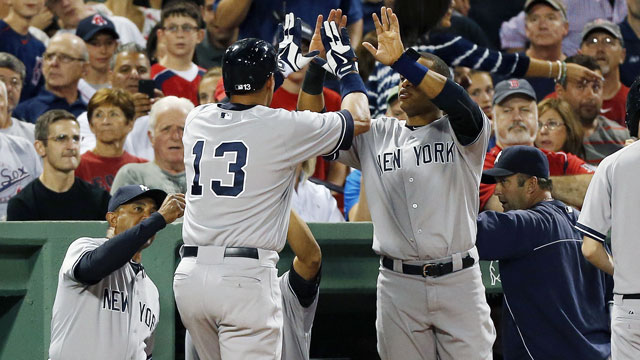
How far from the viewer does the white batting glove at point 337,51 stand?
12.9ft

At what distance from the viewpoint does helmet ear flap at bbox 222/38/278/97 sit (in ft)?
11.7

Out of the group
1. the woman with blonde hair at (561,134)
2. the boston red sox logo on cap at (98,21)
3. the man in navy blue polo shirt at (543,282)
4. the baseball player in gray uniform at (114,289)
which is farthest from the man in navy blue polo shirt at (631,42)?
the baseball player in gray uniform at (114,289)

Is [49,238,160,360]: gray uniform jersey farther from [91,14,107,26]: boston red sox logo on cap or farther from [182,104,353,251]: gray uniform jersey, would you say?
[91,14,107,26]: boston red sox logo on cap

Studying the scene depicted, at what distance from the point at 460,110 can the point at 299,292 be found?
128cm

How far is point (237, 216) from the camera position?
3486 mm

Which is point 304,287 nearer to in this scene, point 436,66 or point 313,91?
point 313,91

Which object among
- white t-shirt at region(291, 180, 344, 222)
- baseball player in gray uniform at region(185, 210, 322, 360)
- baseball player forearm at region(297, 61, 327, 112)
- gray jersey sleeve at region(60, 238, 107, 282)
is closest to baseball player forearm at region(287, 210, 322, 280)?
baseball player in gray uniform at region(185, 210, 322, 360)

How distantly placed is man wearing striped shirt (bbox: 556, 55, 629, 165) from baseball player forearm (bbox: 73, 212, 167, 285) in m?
3.88

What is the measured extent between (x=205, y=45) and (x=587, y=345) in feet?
15.0

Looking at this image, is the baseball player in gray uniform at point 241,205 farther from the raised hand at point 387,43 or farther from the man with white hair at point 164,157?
the man with white hair at point 164,157

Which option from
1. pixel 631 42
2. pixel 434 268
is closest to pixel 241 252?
pixel 434 268

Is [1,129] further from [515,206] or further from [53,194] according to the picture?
[515,206]

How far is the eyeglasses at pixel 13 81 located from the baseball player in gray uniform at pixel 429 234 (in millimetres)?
3620

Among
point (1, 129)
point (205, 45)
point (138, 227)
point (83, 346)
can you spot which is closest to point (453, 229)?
point (138, 227)
